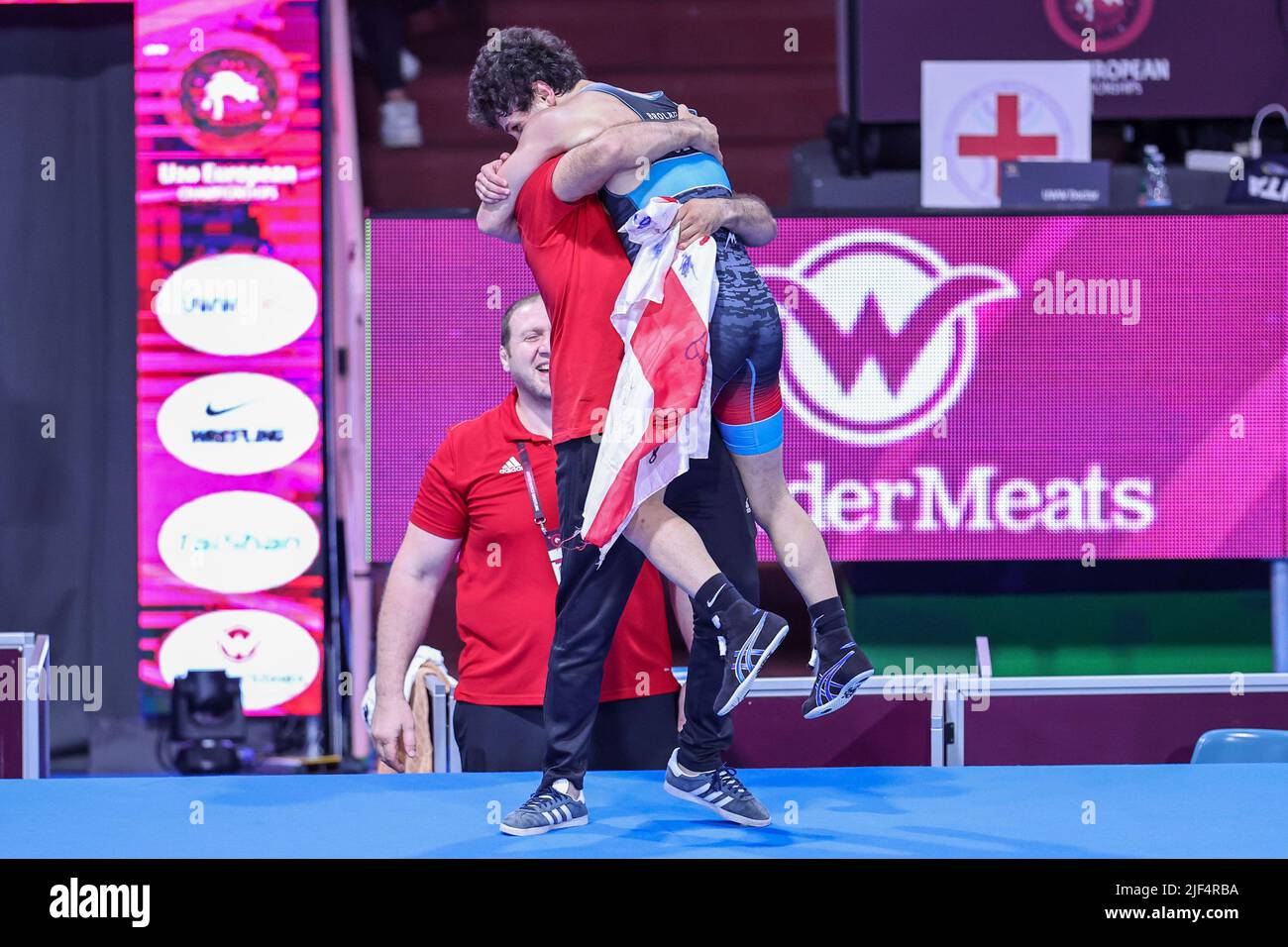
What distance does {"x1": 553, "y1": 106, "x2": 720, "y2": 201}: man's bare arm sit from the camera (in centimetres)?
300

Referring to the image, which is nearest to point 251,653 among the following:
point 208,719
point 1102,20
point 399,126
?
point 208,719

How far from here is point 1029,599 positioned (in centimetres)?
611

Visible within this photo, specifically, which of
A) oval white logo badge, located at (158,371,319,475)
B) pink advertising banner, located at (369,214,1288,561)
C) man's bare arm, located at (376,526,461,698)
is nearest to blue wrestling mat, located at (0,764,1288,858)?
man's bare arm, located at (376,526,461,698)

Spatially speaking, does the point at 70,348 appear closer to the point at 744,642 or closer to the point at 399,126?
the point at 399,126

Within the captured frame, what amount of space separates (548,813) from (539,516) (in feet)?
3.09

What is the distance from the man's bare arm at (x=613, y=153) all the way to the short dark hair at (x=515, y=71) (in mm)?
214

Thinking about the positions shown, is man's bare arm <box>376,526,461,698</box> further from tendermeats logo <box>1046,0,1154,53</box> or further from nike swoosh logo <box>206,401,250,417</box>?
tendermeats logo <box>1046,0,1154,53</box>

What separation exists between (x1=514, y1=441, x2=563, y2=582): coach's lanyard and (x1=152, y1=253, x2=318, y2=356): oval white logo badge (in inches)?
124

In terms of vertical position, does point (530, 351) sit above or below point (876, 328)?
below

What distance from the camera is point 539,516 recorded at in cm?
379

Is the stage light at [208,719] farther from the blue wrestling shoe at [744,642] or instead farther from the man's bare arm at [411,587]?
the blue wrestling shoe at [744,642]

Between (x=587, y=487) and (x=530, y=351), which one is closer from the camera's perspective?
(x=587, y=487)

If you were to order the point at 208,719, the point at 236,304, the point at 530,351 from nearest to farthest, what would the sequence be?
the point at 530,351 < the point at 208,719 < the point at 236,304
